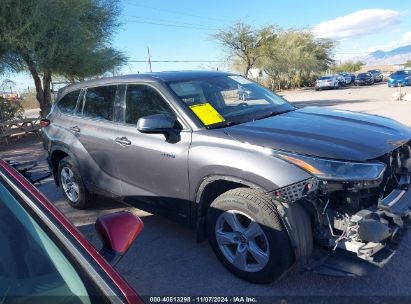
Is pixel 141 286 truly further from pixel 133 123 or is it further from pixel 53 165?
pixel 53 165

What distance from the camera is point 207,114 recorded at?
3768 mm

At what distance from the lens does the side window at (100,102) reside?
4.58 metres

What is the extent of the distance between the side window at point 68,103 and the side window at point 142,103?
127 cm

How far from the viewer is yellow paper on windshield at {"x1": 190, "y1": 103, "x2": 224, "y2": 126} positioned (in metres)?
3.70

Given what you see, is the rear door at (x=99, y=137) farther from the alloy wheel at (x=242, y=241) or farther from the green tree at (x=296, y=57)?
the green tree at (x=296, y=57)

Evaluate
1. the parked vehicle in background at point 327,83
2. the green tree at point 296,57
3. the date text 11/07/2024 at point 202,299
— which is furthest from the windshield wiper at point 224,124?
the green tree at point 296,57

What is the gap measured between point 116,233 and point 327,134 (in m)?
2.14

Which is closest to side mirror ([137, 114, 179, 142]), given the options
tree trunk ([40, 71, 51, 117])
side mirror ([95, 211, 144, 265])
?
side mirror ([95, 211, 144, 265])

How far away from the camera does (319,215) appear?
2945 mm

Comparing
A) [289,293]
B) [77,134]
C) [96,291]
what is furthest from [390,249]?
[77,134]

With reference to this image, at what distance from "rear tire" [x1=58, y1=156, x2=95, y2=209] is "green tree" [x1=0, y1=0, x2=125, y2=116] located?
→ 30.4ft

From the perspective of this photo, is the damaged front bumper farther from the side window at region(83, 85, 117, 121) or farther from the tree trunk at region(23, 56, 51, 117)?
the tree trunk at region(23, 56, 51, 117)

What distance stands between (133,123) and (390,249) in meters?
2.73

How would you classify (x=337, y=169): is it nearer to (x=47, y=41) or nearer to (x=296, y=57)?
(x=47, y=41)
